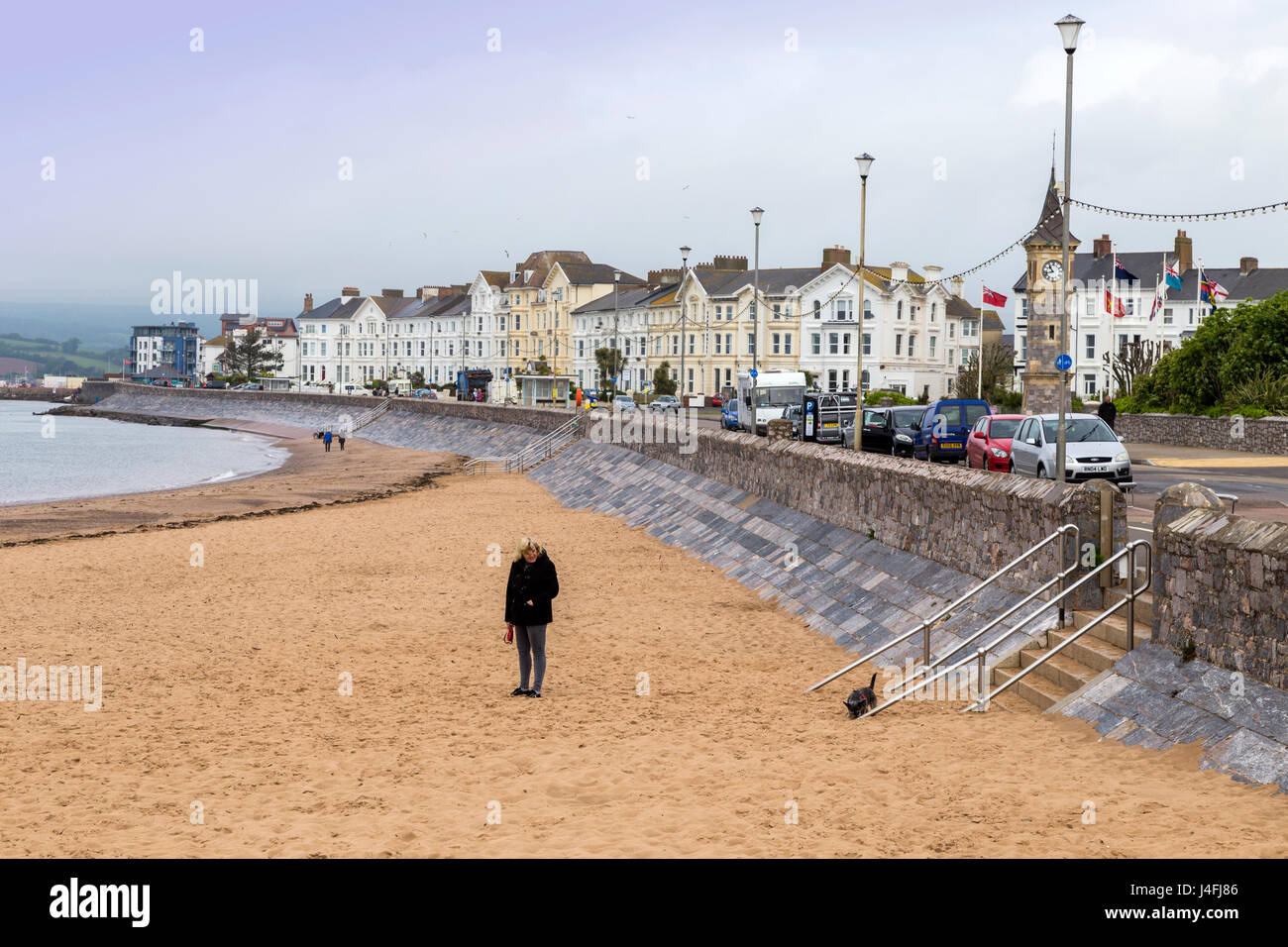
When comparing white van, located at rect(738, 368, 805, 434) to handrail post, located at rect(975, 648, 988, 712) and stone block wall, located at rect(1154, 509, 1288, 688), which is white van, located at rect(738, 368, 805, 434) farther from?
stone block wall, located at rect(1154, 509, 1288, 688)

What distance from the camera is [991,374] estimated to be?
7738 centimetres

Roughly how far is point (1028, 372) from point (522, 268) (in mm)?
81971

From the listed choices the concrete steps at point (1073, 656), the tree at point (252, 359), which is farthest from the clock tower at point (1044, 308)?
the tree at point (252, 359)

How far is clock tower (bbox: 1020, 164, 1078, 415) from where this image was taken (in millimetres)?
58938

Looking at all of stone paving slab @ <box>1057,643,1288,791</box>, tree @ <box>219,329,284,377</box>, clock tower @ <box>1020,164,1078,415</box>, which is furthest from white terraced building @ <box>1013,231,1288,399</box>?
tree @ <box>219,329,284,377</box>

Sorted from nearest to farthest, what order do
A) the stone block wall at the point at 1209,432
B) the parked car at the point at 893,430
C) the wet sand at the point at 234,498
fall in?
the parked car at the point at 893,430
the wet sand at the point at 234,498
the stone block wall at the point at 1209,432

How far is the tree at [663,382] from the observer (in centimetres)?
9206

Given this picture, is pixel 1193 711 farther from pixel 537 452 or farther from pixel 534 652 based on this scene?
pixel 537 452

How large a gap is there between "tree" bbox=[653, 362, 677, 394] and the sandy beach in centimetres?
7039

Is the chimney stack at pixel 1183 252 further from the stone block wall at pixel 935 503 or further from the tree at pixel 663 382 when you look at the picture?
the stone block wall at pixel 935 503

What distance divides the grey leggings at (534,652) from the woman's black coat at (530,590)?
1.06ft

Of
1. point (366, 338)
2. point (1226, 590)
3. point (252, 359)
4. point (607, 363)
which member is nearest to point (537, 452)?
point (607, 363)
